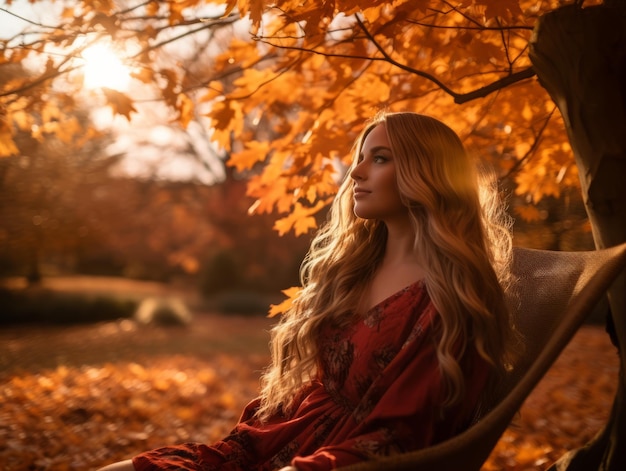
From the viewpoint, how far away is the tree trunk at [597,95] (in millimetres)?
2291

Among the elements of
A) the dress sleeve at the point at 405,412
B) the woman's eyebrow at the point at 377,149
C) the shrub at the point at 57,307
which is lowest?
the dress sleeve at the point at 405,412

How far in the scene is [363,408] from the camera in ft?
6.14

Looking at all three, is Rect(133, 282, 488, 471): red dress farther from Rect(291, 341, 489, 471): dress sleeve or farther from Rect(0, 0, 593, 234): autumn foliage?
Rect(0, 0, 593, 234): autumn foliage

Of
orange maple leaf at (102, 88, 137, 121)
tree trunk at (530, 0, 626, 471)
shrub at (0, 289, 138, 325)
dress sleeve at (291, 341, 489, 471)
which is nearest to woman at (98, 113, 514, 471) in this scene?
dress sleeve at (291, 341, 489, 471)

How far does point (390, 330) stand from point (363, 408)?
0.27m

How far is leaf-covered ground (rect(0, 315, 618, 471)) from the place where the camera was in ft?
14.3

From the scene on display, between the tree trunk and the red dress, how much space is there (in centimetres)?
93

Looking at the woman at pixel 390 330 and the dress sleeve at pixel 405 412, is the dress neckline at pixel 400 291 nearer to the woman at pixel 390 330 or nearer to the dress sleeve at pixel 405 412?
the woman at pixel 390 330

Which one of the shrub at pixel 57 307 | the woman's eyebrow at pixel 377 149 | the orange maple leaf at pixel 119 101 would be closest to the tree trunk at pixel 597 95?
the woman's eyebrow at pixel 377 149

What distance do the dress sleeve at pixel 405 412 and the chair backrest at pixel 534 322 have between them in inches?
4.3

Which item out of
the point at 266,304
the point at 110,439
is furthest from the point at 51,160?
the point at 110,439

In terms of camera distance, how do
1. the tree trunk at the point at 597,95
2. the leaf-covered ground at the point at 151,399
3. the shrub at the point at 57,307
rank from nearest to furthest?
the tree trunk at the point at 597,95 < the leaf-covered ground at the point at 151,399 < the shrub at the point at 57,307

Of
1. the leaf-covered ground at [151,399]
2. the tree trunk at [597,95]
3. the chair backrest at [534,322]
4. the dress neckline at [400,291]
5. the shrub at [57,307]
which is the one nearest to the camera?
the chair backrest at [534,322]

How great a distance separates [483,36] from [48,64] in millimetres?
2243
